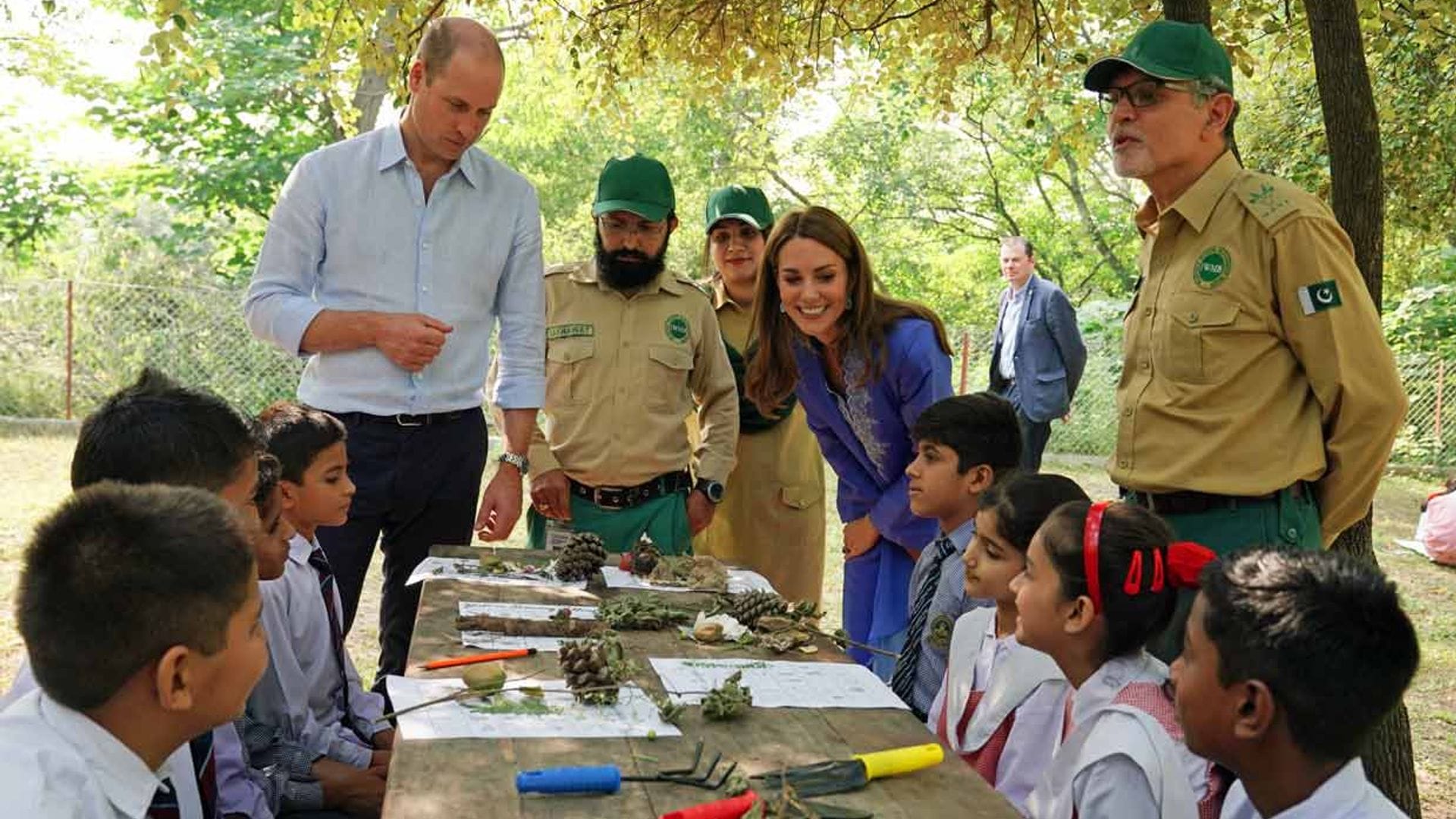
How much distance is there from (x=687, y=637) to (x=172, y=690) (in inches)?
50.9

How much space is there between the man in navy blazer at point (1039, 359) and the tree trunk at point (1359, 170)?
466 centimetres

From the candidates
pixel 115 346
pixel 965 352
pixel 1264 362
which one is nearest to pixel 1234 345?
pixel 1264 362

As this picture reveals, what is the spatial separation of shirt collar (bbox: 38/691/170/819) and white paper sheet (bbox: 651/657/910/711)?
0.93 metres

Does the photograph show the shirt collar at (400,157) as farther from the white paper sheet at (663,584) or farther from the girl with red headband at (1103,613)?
the girl with red headband at (1103,613)

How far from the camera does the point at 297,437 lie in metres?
3.36

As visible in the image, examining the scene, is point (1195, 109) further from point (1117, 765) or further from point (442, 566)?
point (442, 566)

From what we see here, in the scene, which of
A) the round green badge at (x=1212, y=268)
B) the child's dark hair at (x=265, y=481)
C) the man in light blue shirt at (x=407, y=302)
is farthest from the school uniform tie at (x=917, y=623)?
the child's dark hair at (x=265, y=481)

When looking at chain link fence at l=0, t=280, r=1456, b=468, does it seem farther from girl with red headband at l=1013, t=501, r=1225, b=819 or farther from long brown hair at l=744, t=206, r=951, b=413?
girl with red headband at l=1013, t=501, r=1225, b=819

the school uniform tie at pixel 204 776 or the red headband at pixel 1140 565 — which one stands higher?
the red headband at pixel 1140 565

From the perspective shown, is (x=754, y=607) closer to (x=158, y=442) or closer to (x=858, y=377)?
(x=858, y=377)

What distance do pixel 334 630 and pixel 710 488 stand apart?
68.3 inches

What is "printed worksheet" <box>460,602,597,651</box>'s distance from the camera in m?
2.85

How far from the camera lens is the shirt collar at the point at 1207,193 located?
3.29 m

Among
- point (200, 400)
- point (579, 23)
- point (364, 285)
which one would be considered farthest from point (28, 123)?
point (200, 400)
